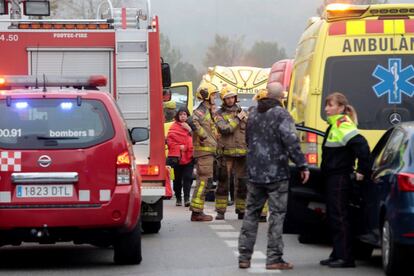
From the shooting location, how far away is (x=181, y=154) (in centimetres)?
2197

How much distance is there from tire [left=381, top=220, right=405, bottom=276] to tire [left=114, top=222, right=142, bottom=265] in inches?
93.4

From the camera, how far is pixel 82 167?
1177cm

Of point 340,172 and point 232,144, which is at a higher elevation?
point 340,172

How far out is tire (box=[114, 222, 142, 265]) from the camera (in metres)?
12.2

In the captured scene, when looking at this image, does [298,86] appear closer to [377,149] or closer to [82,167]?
[377,149]

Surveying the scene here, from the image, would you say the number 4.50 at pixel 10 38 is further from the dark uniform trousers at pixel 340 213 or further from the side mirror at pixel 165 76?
the dark uniform trousers at pixel 340 213

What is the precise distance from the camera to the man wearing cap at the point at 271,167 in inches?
471

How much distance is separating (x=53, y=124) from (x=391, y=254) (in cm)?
334

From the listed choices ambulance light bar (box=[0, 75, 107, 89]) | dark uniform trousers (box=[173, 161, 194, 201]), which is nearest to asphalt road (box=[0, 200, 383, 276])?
ambulance light bar (box=[0, 75, 107, 89])

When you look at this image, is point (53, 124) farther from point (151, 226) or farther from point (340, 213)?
point (151, 226)

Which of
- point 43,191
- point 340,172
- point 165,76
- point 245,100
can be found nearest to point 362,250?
point 340,172

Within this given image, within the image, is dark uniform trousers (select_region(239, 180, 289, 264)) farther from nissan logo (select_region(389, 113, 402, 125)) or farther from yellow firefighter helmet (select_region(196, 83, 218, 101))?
yellow firefighter helmet (select_region(196, 83, 218, 101))

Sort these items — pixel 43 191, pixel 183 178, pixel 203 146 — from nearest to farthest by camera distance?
1. pixel 43 191
2. pixel 203 146
3. pixel 183 178

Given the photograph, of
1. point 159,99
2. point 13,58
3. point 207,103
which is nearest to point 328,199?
point 159,99
